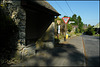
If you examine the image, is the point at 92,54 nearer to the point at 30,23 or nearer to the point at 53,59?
the point at 53,59

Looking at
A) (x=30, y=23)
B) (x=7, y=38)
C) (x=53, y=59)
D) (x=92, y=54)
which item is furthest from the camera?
(x=30, y=23)

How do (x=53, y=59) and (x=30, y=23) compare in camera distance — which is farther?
(x=30, y=23)

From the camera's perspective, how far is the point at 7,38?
17.6 feet

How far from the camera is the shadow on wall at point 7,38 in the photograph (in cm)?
488

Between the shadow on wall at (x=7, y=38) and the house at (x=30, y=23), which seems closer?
the shadow on wall at (x=7, y=38)

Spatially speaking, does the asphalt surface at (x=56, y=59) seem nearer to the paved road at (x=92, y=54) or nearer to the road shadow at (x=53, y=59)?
the road shadow at (x=53, y=59)

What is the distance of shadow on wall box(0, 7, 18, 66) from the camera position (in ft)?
16.0

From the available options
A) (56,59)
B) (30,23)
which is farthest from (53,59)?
(30,23)

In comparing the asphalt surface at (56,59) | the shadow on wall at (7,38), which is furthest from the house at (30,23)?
the asphalt surface at (56,59)

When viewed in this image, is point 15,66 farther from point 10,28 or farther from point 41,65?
point 10,28

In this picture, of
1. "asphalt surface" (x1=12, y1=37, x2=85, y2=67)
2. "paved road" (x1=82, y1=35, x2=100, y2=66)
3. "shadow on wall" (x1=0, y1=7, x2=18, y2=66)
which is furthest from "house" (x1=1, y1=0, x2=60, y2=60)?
"paved road" (x1=82, y1=35, x2=100, y2=66)

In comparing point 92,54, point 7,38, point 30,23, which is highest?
point 30,23

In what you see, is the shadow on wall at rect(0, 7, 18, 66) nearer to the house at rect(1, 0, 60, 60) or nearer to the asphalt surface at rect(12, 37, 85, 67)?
the house at rect(1, 0, 60, 60)

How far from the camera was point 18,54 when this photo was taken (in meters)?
5.47
